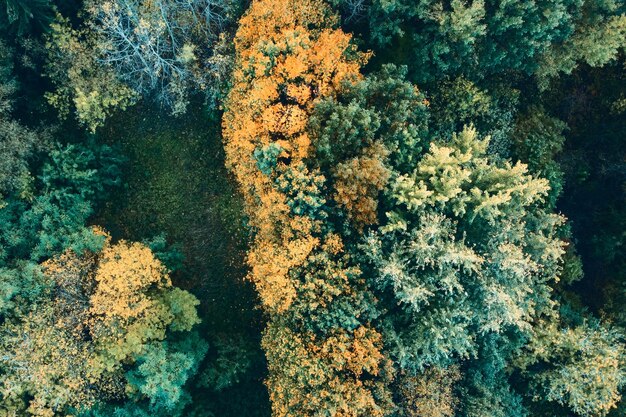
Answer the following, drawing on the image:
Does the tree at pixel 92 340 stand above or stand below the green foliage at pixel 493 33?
below

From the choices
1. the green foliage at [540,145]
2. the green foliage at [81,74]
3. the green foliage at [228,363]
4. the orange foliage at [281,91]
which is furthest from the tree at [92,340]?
the green foliage at [540,145]

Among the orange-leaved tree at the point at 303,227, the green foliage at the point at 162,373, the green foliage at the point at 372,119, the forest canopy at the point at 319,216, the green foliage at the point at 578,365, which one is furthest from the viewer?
the green foliage at the point at 578,365

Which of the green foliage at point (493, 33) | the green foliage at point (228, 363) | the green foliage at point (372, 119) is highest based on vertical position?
the green foliage at point (493, 33)

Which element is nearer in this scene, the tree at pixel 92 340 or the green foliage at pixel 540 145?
the tree at pixel 92 340

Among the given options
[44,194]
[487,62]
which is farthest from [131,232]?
[487,62]

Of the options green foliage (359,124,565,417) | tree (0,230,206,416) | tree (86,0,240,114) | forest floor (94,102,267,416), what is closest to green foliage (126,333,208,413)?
tree (0,230,206,416)

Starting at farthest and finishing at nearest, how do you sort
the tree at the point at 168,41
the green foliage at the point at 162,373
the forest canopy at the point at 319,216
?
the tree at the point at 168,41
the green foliage at the point at 162,373
the forest canopy at the point at 319,216

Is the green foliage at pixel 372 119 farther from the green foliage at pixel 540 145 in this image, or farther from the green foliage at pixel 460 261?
the green foliage at pixel 540 145

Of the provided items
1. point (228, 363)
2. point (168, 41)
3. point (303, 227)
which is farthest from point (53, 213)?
point (303, 227)

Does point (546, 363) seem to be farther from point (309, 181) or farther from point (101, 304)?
point (101, 304)

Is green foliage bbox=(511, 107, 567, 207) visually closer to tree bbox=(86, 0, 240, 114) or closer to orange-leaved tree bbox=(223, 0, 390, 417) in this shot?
orange-leaved tree bbox=(223, 0, 390, 417)

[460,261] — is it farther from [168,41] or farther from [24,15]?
[24,15]
